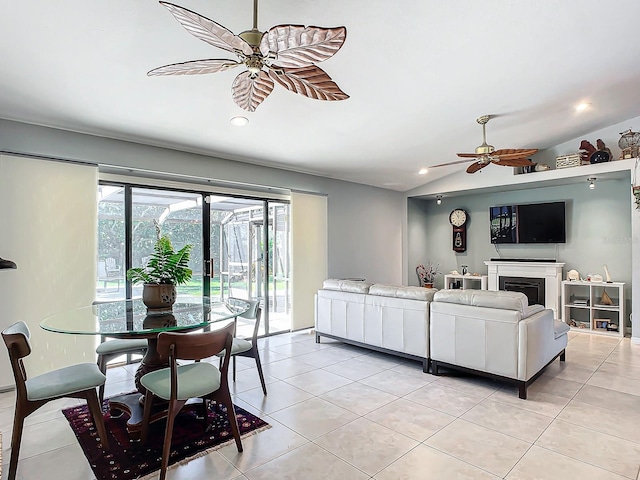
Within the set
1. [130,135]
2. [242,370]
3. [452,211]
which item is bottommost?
[242,370]

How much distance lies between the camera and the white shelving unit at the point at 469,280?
22.5 feet

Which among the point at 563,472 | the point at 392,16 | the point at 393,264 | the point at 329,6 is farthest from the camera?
the point at 393,264

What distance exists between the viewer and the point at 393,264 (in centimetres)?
745

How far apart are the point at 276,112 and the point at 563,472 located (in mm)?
3627

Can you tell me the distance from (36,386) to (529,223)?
6.97 metres

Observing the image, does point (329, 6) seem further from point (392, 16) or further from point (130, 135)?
point (130, 135)

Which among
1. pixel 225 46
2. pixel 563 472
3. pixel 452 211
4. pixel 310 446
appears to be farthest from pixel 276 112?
pixel 452 211

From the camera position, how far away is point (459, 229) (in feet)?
24.8

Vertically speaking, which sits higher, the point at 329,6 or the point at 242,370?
the point at 329,6

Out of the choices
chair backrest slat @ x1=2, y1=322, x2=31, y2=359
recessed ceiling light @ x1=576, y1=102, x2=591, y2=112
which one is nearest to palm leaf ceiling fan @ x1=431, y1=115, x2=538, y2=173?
recessed ceiling light @ x1=576, y1=102, x2=591, y2=112

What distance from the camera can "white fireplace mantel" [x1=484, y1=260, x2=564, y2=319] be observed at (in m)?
5.93

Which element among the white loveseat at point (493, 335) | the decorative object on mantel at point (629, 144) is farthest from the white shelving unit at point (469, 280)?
the white loveseat at point (493, 335)

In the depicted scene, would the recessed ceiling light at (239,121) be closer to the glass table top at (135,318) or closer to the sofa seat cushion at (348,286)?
the glass table top at (135,318)

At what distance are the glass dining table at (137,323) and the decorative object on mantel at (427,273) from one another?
17.4 ft
